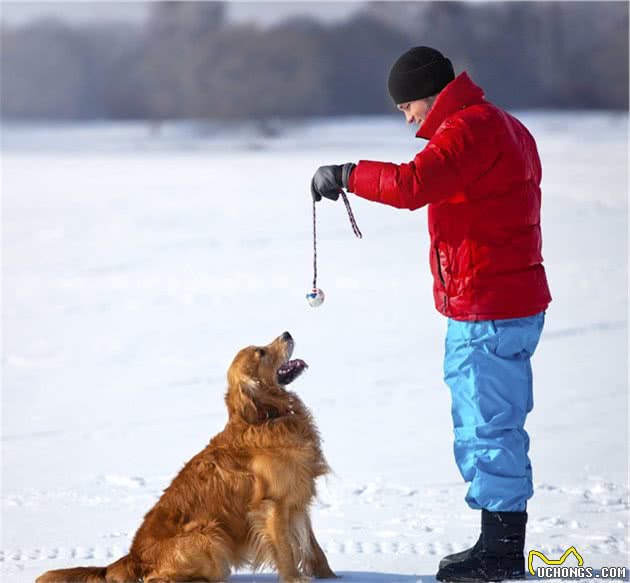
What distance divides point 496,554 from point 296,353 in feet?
11.8

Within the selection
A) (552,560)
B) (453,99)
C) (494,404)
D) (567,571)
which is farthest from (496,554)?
(453,99)

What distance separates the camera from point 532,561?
3301 millimetres

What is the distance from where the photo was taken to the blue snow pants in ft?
9.84

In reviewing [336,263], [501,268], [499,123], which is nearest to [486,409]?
[501,268]

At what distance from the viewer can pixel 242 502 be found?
3.13m

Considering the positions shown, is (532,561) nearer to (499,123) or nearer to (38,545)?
(499,123)

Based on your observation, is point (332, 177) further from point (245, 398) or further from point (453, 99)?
point (245, 398)

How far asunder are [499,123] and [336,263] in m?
6.67

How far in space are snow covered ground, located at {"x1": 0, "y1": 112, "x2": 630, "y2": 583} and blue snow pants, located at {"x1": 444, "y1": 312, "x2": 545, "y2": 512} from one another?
48cm

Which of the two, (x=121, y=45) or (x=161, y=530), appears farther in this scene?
(x=121, y=45)

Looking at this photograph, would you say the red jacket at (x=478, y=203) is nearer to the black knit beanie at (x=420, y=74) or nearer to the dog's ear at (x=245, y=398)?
the black knit beanie at (x=420, y=74)

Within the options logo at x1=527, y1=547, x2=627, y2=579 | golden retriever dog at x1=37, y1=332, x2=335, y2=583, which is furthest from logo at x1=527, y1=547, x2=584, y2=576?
golden retriever dog at x1=37, y1=332, x2=335, y2=583

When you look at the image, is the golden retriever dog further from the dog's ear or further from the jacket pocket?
the jacket pocket

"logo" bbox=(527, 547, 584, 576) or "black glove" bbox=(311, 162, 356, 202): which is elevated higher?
"black glove" bbox=(311, 162, 356, 202)
